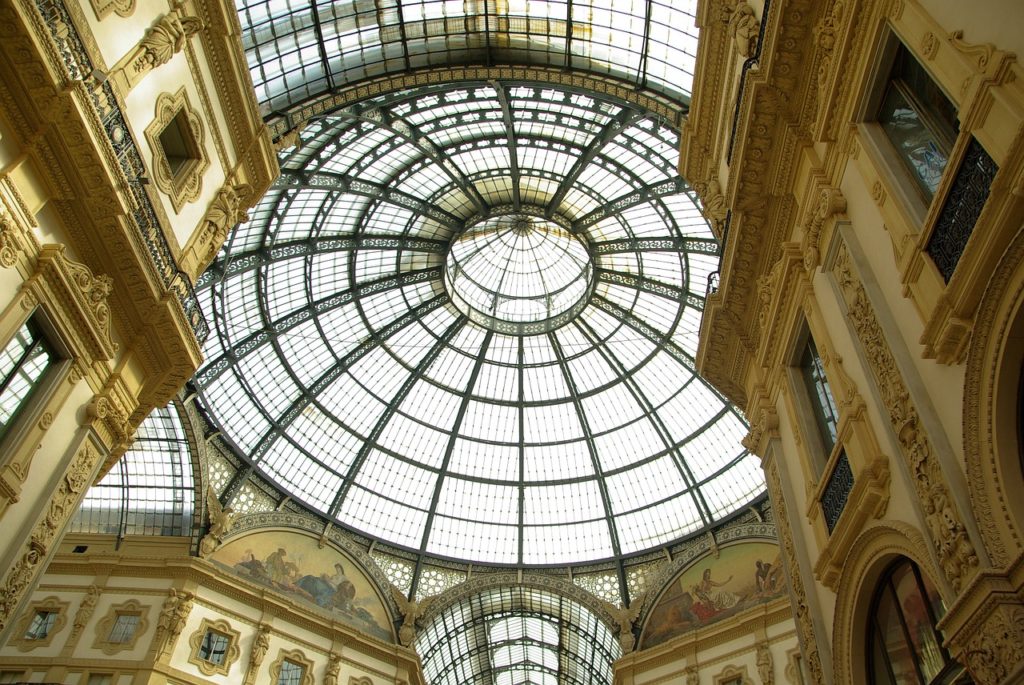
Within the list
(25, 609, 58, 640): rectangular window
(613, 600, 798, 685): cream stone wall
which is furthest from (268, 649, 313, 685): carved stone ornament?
(613, 600, 798, 685): cream stone wall

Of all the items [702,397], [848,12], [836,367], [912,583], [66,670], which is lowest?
[912,583]

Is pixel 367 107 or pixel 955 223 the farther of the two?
pixel 367 107

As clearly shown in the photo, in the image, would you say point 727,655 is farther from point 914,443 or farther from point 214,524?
point 914,443

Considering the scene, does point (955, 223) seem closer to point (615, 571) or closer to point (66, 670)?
point (66, 670)

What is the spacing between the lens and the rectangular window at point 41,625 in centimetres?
2300

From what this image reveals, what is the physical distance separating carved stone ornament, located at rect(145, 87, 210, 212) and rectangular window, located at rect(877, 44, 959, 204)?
460 inches

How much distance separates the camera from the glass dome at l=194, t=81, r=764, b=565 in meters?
28.0

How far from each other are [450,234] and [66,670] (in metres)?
21.4

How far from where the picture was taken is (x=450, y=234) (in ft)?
109

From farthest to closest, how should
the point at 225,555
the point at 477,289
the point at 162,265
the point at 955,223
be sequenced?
the point at 477,289 < the point at 225,555 < the point at 162,265 < the point at 955,223

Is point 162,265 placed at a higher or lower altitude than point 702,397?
lower

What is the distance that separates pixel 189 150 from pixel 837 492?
1341 cm

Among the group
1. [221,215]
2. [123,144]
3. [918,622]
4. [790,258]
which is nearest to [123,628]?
[221,215]

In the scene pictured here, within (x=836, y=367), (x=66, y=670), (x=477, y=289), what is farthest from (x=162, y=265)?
(x=477, y=289)
